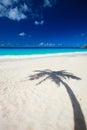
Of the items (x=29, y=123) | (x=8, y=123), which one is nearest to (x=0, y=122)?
(x=8, y=123)

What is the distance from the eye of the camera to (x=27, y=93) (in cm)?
622

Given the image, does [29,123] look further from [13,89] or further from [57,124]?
[13,89]

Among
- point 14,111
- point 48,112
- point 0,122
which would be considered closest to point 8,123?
point 0,122

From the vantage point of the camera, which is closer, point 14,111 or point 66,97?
point 14,111

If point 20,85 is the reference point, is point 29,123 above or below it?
below

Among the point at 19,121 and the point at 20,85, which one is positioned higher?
the point at 20,85

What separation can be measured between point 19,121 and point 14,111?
608mm

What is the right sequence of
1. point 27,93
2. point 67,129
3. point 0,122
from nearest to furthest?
point 67,129
point 0,122
point 27,93

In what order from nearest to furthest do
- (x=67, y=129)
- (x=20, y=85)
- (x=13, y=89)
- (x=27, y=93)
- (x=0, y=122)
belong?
(x=67, y=129), (x=0, y=122), (x=27, y=93), (x=13, y=89), (x=20, y=85)

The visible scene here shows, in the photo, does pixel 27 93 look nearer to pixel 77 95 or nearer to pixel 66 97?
pixel 66 97

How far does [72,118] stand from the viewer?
437cm

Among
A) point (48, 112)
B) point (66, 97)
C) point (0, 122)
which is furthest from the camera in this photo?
point (66, 97)

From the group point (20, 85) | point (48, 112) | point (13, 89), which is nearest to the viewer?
point (48, 112)

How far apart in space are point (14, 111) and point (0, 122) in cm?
70
